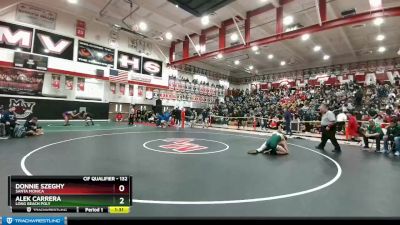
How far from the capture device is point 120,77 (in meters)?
20.1

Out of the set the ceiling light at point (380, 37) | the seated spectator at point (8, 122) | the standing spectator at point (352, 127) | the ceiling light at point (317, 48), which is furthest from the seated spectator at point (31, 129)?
the ceiling light at point (380, 37)

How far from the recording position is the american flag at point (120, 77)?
64.5 feet

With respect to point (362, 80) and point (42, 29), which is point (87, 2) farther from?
point (362, 80)

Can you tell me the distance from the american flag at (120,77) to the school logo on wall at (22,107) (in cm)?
615

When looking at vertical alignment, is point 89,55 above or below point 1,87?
above

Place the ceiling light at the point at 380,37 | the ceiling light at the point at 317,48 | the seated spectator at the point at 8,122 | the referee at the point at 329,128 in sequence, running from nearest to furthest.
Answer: the referee at the point at 329,128 → the seated spectator at the point at 8,122 → the ceiling light at the point at 380,37 → the ceiling light at the point at 317,48

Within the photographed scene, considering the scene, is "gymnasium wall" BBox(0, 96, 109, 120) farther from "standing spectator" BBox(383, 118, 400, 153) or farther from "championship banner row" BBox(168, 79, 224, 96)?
"standing spectator" BBox(383, 118, 400, 153)

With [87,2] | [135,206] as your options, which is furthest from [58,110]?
[135,206]

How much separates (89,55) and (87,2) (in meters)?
4.53

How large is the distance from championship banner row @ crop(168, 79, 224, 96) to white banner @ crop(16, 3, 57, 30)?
11809mm

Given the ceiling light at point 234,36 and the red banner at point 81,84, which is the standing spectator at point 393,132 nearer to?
the ceiling light at point 234,36

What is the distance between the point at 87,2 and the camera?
49.2ft
